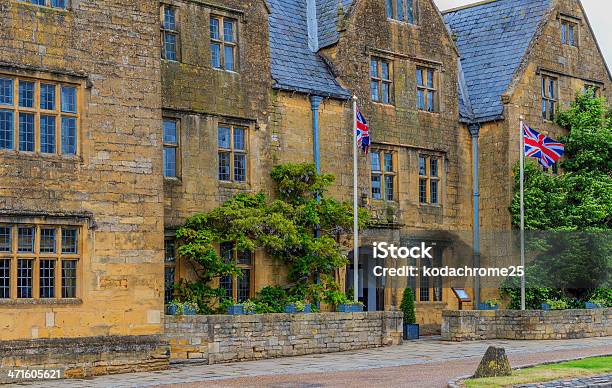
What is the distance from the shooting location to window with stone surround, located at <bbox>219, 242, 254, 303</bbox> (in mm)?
28531

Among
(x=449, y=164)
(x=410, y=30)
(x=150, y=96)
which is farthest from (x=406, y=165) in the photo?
(x=150, y=96)

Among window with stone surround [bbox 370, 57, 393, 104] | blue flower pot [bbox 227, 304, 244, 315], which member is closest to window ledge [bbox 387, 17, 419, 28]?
window with stone surround [bbox 370, 57, 393, 104]

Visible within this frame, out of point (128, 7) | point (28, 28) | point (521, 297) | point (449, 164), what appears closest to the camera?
point (28, 28)

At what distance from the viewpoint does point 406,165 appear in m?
34.4

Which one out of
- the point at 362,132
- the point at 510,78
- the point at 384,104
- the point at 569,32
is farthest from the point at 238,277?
the point at 569,32

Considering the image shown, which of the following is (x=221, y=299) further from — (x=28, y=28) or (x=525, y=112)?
(x=525, y=112)

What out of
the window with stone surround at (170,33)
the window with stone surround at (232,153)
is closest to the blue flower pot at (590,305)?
the window with stone surround at (232,153)

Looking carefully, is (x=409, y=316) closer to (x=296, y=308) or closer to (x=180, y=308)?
(x=296, y=308)

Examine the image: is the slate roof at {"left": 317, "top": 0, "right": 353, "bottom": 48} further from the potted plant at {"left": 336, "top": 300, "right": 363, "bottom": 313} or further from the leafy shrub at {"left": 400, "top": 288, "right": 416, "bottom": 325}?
the potted plant at {"left": 336, "top": 300, "right": 363, "bottom": 313}

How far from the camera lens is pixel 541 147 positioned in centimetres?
3341

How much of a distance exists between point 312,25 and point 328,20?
0.57m

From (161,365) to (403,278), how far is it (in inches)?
497

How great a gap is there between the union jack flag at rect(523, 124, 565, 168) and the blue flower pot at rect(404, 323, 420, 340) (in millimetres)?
6302

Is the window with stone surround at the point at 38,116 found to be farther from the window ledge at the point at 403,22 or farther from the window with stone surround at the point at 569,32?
the window with stone surround at the point at 569,32
